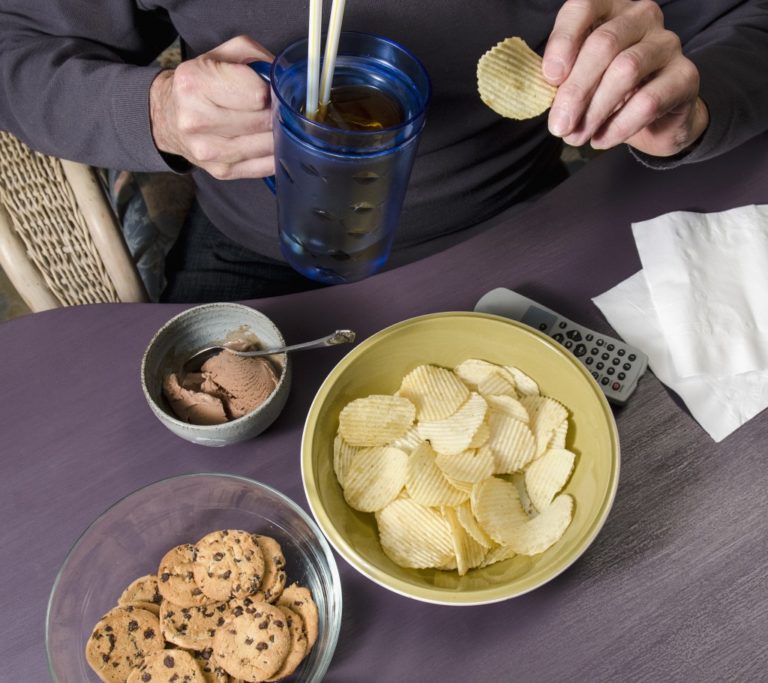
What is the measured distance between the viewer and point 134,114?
851 millimetres

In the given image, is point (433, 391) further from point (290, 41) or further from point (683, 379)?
point (290, 41)

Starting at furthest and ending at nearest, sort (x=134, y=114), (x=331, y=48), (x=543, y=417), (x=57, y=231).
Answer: (x=57, y=231), (x=134, y=114), (x=543, y=417), (x=331, y=48)

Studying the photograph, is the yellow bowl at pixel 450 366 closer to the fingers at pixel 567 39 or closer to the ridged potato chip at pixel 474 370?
the ridged potato chip at pixel 474 370

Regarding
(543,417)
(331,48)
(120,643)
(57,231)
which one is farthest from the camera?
(57,231)

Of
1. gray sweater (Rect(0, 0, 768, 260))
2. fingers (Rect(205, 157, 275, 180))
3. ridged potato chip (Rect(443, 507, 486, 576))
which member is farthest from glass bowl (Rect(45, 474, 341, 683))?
gray sweater (Rect(0, 0, 768, 260))

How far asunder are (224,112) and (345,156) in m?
0.23

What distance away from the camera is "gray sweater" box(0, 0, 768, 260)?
0.86 m

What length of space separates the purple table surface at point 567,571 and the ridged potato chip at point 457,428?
148mm

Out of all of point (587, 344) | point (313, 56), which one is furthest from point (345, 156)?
point (587, 344)

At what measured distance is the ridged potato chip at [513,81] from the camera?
0.66 meters

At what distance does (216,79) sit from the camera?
681 millimetres

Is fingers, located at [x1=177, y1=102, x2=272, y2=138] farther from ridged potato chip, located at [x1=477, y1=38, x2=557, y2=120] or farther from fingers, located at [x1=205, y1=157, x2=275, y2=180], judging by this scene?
ridged potato chip, located at [x1=477, y1=38, x2=557, y2=120]

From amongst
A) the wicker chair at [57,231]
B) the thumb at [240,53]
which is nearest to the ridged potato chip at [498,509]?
the thumb at [240,53]

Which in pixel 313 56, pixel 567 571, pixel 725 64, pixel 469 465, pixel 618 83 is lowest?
pixel 567 571
